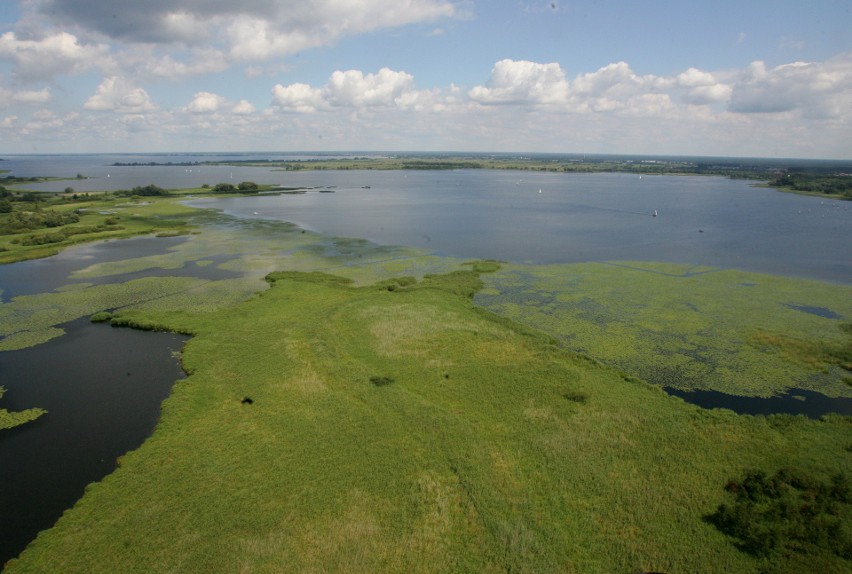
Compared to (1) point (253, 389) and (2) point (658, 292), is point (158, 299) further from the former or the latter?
(2) point (658, 292)

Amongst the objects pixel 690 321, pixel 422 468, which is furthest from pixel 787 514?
pixel 690 321

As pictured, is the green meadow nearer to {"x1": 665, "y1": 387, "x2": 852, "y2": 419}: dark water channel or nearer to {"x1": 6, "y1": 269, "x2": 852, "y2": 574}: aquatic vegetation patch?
{"x1": 6, "y1": 269, "x2": 852, "y2": 574}: aquatic vegetation patch

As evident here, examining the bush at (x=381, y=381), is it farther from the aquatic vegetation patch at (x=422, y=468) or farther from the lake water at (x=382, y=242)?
the lake water at (x=382, y=242)

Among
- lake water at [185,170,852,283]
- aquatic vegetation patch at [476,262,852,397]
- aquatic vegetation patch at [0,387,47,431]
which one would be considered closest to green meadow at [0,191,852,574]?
aquatic vegetation patch at [476,262,852,397]

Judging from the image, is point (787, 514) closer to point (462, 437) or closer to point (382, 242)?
point (462, 437)

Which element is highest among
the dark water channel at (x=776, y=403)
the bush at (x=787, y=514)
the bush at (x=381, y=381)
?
the bush at (x=381, y=381)

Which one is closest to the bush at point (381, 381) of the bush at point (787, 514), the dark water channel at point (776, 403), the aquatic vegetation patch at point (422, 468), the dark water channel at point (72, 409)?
the aquatic vegetation patch at point (422, 468)
